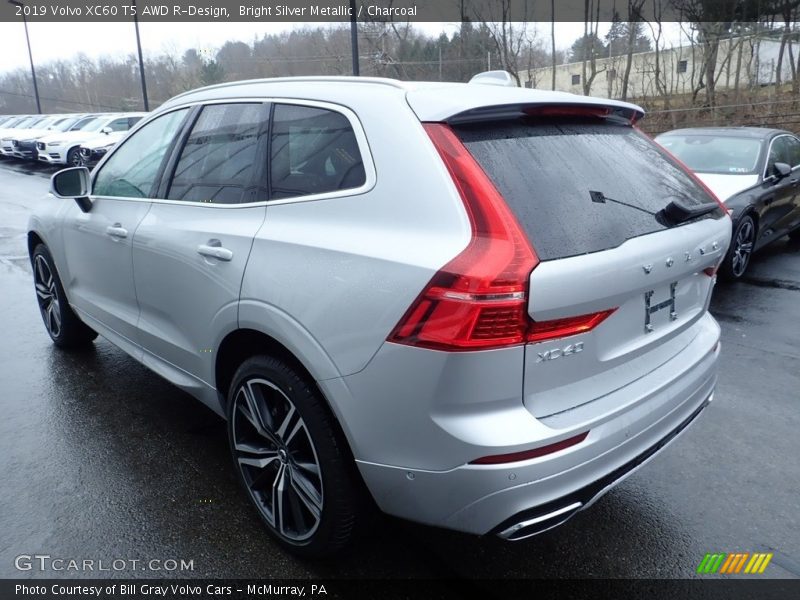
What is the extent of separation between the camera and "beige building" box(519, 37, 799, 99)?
21.3 meters

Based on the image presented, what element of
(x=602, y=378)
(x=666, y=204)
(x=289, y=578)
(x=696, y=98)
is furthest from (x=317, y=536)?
(x=696, y=98)

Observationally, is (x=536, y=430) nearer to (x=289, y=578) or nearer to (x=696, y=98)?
(x=289, y=578)

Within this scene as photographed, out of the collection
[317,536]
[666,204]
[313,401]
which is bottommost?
[317,536]

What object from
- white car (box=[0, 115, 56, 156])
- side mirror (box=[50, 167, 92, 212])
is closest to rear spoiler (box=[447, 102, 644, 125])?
side mirror (box=[50, 167, 92, 212])

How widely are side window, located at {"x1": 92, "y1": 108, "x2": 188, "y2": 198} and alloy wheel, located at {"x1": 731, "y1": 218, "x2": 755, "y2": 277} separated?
551 centimetres

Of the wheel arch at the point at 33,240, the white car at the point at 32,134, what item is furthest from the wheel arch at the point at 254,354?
the white car at the point at 32,134

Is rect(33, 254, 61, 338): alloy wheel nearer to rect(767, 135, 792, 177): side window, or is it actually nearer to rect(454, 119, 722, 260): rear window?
rect(454, 119, 722, 260): rear window

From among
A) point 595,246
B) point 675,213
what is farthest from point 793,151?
point 595,246

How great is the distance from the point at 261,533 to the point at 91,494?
91cm

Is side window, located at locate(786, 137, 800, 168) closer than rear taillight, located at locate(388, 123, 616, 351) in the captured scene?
No

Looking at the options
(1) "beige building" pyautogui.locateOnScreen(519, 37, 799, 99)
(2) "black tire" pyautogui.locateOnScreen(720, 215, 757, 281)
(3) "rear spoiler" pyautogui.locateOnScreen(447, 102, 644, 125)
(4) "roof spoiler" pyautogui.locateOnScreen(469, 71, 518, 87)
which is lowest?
(2) "black tire" pyautogui.locateOnScreen(720, 215, 757, 281)

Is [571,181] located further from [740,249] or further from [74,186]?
[740,249]

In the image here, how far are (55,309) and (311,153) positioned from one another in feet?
10.7

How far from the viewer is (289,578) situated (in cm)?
240
